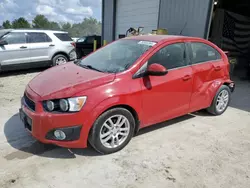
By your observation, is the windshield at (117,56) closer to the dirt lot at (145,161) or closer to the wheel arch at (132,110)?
the wheel arch at (132,110)

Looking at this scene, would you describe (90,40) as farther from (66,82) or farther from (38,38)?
(66,82)

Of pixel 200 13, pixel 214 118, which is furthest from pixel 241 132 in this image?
pixel 200 13

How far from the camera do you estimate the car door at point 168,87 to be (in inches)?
124

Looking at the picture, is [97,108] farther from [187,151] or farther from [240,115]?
[240,115]

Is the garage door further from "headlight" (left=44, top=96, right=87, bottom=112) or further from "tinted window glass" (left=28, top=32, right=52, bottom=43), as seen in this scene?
"headlight" (left=44, top=96, right=87, bottom=112)

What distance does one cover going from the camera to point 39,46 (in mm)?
7867

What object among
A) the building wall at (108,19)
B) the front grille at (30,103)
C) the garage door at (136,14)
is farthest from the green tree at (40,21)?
the front grille at (30,103)

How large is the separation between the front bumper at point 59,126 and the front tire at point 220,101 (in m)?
2.73

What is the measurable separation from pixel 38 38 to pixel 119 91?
624cm

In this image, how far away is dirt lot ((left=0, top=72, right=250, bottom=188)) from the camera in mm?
2488

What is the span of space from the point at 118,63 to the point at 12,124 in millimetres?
2135

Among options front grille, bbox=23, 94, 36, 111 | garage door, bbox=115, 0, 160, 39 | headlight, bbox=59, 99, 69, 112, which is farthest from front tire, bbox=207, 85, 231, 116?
garage door, bbox=115, 0, 160, 39

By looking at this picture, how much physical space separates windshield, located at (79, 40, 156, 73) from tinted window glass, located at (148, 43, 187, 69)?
0.62 ft

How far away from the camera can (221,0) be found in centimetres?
1042
